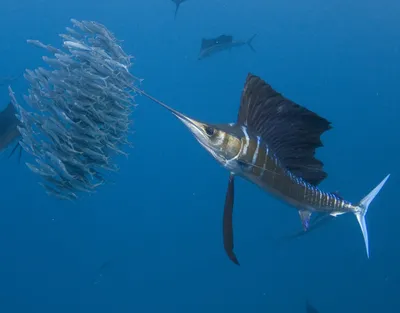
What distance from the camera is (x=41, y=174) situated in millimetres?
3555

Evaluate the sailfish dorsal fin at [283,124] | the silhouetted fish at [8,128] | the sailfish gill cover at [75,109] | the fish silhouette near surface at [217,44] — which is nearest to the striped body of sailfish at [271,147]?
the sailfish dorsal fin at [283,124]

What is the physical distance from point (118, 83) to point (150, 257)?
15.0m

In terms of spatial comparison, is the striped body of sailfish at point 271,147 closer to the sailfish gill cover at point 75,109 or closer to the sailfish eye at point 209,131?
the sailfish eye at point 209,131

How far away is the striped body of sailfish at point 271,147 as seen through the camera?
2.36 m

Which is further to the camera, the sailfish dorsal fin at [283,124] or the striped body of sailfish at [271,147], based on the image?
the sailfish dorsal fin at [283,124]

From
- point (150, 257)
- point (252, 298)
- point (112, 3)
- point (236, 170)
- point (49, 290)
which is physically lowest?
point (252, 298)

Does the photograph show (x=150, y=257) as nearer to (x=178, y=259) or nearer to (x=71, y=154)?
(x=178, y=259)

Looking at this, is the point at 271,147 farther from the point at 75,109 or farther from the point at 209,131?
the point at 75,109

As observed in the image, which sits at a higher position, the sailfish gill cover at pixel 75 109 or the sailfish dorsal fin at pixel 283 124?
the sailfish gill cover at pixel 75 109

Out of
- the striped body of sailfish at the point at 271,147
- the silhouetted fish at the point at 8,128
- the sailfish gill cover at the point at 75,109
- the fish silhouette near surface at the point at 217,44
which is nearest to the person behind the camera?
the striped body of sailfish at the point at 271,147

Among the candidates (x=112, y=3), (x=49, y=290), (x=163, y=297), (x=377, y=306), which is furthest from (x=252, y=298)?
(x=112, y=3)

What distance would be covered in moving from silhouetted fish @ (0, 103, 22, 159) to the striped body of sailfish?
281 centimetres

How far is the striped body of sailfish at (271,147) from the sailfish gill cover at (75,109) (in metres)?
1.39

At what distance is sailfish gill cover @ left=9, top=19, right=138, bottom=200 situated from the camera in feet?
11.0
